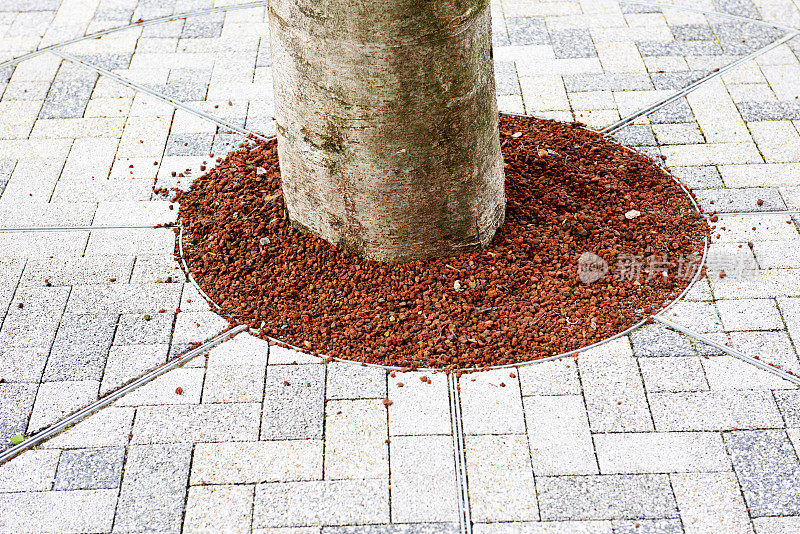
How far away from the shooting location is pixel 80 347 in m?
4.20

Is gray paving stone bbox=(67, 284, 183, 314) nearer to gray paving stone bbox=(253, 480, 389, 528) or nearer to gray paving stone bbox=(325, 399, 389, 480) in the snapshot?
gray paving stone bbox=(325, 399, 389, 480)

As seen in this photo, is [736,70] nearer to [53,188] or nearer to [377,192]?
[377,192]

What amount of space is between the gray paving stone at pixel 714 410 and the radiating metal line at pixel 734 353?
0.16 m

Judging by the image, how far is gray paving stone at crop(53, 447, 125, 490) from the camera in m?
3.53

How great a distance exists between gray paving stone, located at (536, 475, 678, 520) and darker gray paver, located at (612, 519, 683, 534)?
0.08 ft

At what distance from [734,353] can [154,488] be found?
111 inches

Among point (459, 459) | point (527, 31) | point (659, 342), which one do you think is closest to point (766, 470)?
point (659, 342)

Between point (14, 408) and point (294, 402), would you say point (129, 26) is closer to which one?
point (14, 408)

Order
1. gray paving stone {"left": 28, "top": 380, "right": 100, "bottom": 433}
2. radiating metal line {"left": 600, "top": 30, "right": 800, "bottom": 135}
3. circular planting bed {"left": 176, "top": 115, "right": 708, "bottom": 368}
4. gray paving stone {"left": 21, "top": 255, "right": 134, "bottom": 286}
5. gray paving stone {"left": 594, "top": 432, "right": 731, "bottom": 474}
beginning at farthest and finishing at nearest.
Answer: radiating metal line {"left": 600, "top": 30, "right": 800, "bottom": 135} → gray paving stone {"left": 21, "top": 255, "right": 134, "bottom": 286} → circular planting bed {"left": 176, "top": 115, "right": 708, "bottom": 368} → gray paving stone {"left": 28, "top": 380, "right": 100, "bottom": 433} → gray paving stone {"left": 594, "top": 432, "right": 731, "bottom": 474}

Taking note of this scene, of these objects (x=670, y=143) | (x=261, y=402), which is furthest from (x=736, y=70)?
(x=261, y=402)

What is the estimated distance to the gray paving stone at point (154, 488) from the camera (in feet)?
11.1

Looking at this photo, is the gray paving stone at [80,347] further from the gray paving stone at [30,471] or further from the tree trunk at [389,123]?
the tree trunk at [389,123]

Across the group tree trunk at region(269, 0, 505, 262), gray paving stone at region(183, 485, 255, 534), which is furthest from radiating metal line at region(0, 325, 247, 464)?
tree trunk at region(269, 0, 505, 262)

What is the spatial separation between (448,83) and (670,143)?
7.23 ft
